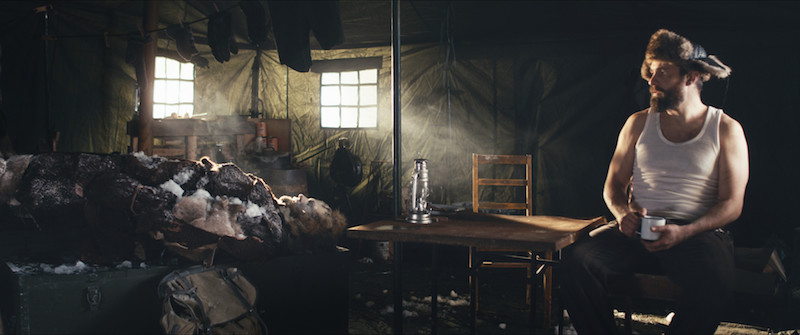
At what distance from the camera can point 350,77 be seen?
8648 mm

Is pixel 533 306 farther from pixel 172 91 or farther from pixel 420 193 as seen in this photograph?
pixel 172 91

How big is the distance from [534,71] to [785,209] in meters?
2.88

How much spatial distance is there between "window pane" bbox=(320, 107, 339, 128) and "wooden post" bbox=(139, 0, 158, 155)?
2393 mm

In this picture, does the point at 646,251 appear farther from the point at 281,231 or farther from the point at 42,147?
the point at 42,147

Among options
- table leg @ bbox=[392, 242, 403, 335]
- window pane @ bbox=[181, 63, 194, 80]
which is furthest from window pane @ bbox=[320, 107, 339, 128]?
table leg @ bbox=[392, 242, 403, 335]

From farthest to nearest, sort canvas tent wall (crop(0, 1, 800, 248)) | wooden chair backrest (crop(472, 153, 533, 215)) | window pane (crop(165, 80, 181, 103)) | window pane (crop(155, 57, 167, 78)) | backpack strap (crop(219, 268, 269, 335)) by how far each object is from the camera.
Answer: window pane (crop(165, 80, 181, 103)) < window pane (crop(155, 57, 167, 78)) < canvas tent wall (crop(0, 1, 800, 248)) < wooden chair backrest (crop(472, 153, 533, 215)) < backpack strap (crop(219, 268, 269, 335))

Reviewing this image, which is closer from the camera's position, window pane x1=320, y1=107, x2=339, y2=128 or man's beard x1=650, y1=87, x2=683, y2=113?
man's beard x1=650, y1=87, x2=683, y2=113

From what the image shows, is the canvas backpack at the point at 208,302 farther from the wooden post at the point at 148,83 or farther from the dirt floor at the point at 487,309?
the wooden post at the point at 148,83

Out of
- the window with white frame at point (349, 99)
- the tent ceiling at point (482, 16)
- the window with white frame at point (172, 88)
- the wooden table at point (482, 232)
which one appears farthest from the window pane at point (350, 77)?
the wooden table at point (482, 232)

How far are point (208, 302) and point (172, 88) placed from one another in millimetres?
6648

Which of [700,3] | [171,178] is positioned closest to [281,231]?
[171,178]

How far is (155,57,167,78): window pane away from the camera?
8922 mm

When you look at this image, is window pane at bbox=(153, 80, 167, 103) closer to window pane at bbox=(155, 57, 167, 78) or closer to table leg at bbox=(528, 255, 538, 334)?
window pane at bbox=(155, 57, 167, 78)

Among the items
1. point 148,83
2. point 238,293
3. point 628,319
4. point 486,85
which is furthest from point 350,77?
point 628,319
